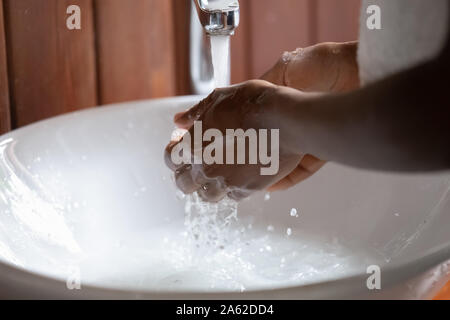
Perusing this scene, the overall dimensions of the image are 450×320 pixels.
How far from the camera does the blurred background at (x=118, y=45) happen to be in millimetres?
866

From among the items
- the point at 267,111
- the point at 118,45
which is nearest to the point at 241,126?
the point at 267,111

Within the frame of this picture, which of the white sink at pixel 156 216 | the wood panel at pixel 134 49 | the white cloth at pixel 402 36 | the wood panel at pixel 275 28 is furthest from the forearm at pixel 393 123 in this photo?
the wood panel at pixel 275 28

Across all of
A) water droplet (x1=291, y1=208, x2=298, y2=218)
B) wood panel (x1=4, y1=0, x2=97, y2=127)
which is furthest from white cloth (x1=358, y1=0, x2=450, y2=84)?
wood panel (x1=4, y1=0, x2=97, y2=127)

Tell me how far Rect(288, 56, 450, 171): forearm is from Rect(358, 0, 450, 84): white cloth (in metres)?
0.03

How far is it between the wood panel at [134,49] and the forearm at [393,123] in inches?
25.1

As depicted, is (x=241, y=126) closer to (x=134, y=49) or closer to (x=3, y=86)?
(x=3, y=86)

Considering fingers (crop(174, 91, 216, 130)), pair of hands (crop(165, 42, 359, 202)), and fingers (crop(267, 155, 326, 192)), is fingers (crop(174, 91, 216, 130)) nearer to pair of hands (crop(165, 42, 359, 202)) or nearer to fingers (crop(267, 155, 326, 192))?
pair of hands (crop(165, 42, 359, 202))

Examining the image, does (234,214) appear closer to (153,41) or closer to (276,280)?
(276,280)

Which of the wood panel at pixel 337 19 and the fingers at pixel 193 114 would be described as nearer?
the fingers at pixel 193 114

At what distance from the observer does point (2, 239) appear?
57cm

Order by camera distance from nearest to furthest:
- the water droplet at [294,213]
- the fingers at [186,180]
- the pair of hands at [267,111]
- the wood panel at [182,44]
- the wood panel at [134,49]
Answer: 1. the pair of hands at [267,111]
2. the fingers at [186,180]
3. the water droplet at [294,213]
4. the wood panel at [134,49]
5. the wood panel at [182,44]

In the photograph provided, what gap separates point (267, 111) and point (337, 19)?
0.83m

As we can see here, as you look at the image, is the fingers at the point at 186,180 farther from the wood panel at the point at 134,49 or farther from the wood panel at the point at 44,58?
the wood panel at the point at 134,49

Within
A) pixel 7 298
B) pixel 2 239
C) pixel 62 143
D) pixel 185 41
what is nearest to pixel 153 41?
pixel 185 41
